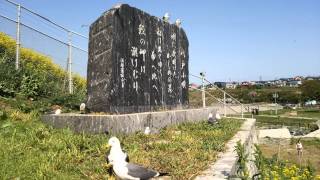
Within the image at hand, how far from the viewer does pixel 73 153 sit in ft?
19.7

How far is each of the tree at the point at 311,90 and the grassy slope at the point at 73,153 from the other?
9263 centimetres

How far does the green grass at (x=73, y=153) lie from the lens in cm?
512

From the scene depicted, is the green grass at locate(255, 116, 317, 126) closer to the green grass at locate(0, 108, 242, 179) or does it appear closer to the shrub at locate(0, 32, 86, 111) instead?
the shrub at locate(0, 32, 86, 111)

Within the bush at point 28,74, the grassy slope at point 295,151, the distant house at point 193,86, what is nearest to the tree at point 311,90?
the grassy slope at point 295,151

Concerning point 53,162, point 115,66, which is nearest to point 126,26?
point 115,66

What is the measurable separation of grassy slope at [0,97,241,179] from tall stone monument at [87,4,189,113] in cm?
116

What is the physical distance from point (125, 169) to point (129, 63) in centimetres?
512

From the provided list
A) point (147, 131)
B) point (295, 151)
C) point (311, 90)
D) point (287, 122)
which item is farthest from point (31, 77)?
point (311, 90)

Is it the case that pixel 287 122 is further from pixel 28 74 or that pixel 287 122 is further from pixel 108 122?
pixel 108 122

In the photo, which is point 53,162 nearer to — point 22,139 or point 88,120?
point 22,139

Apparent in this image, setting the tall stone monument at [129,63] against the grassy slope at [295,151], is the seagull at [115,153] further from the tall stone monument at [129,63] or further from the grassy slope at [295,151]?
the grassy slope at [295,151]

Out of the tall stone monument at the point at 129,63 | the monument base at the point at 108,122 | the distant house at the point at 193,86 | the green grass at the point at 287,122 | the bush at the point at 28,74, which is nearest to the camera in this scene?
the monument base at the point at 108,122

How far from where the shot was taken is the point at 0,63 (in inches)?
429

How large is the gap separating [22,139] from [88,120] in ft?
5.22
